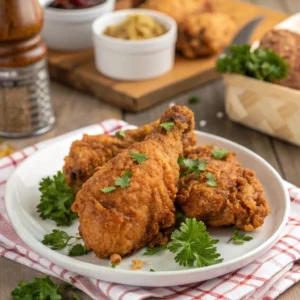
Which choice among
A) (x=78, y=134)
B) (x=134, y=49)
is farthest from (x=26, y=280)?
(x=134, y=49)

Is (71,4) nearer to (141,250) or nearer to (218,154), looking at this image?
(218,154)

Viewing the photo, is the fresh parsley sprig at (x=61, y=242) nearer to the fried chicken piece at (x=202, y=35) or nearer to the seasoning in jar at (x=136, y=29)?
the seasoning in jar at (x=136, y=29)

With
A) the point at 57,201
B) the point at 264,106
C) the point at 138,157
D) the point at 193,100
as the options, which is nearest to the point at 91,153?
the point at 57,201

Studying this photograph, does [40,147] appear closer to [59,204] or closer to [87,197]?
[59,204]

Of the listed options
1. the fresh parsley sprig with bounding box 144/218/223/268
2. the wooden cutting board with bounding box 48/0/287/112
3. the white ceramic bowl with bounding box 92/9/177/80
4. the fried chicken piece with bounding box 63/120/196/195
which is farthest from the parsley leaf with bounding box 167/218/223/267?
the white ceramic bowl with bounding box 92/9/177/80

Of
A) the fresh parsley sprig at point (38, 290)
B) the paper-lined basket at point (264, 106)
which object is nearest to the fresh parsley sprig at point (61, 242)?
the fresh parsley sprig at point (38, 290)

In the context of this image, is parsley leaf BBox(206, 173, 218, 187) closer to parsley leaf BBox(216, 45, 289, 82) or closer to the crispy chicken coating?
the crispy chicken coating
